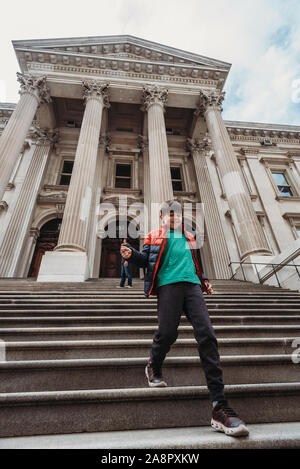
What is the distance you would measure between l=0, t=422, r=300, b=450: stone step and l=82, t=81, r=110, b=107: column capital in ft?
41.9

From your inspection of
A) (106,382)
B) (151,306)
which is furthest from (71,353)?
(151,306)

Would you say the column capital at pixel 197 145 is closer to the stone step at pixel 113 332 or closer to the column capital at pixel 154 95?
the column capital at pixel 154 95

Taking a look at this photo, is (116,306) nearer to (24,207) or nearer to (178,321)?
(178,321)

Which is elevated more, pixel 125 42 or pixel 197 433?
pixel 125 42

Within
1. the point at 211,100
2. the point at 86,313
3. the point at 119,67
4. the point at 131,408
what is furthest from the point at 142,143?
the point at 131,408

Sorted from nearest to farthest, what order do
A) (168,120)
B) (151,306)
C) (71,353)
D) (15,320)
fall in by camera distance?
(71,353)
(15,320)
(151,306)
(168,120)

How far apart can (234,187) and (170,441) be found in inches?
365

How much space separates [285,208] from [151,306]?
1316cm

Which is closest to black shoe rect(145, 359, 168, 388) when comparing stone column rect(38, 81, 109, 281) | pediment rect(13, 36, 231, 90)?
stone column rect(38, 81, 109, 281)

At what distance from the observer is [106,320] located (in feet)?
10.9

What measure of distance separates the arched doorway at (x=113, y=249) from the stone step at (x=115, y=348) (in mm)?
9360

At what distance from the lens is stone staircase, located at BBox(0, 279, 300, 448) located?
1.54 meters
